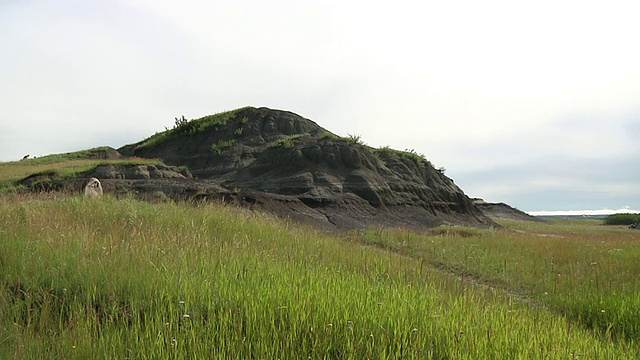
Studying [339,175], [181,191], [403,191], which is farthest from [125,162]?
[403,191]

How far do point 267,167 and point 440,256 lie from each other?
20.2 m

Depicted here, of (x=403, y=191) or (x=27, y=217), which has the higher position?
(x=403, y=191)

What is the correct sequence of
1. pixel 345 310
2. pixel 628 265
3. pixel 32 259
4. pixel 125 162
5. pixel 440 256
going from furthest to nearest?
1. pixel 125 162
2. pixel 440 256
3. pixel 628 265
4. pixel 32 259
5. pixel 345 310

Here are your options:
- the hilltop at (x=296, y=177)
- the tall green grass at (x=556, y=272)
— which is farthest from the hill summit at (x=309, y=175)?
the tall green grass at (x=556, y=272)

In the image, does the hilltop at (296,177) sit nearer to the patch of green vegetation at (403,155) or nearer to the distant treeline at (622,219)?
the patch of green vegetation at (403,155)

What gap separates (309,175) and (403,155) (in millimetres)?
11938

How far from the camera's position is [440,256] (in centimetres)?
1313

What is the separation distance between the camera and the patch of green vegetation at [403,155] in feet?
118

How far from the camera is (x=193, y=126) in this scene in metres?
44.5

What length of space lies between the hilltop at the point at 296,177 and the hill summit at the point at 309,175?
0.28 feet

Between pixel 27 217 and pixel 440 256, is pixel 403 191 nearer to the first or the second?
pixel 440 256

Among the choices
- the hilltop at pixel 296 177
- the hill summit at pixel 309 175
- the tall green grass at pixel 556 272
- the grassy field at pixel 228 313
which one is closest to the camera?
the grassy field at pixel 228 313

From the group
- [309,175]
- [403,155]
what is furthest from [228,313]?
[403,155]

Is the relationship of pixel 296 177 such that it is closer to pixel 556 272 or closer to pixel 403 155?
pixel 403 155
